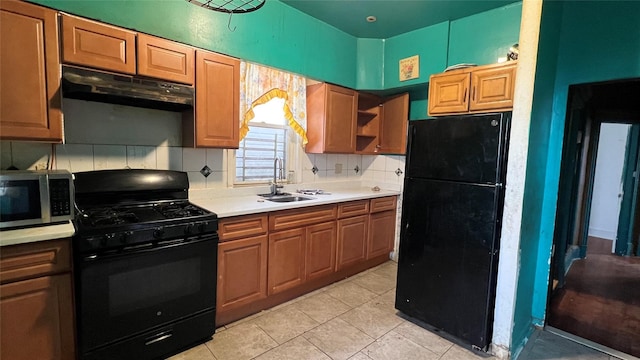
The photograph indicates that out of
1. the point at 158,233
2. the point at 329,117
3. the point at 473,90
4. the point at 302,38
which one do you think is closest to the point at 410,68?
the point at 473,90

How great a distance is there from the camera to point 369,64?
355 centimetres

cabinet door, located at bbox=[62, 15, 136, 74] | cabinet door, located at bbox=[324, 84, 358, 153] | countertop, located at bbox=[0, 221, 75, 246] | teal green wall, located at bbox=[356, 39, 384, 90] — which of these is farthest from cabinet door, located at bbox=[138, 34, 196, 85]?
teal green wall, located at bbox=[356, 39, 384, 90]

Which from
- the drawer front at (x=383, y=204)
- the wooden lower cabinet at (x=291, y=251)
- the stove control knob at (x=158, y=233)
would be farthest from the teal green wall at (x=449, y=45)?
the stove control knob at (x=158, y=233)

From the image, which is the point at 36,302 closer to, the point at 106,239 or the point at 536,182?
the point at 106,239

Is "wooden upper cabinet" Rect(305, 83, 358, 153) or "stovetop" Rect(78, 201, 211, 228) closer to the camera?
"stovetop" Rect(78, 201, 211, 228)

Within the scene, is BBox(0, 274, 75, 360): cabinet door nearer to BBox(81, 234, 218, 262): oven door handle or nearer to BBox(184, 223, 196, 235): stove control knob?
BBox(81, 234, 218, 262): oven door handle

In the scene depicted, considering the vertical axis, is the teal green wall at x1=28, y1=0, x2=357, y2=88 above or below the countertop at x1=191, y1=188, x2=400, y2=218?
above

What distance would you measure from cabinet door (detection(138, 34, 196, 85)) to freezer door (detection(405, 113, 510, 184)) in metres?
1.76

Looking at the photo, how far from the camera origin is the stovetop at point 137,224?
5.29 feet

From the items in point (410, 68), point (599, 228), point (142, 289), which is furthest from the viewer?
point (599, 228)

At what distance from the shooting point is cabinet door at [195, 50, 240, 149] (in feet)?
7.33

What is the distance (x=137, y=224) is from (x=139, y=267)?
0.86 ft

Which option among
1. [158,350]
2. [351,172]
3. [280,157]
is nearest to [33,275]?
[158,350]

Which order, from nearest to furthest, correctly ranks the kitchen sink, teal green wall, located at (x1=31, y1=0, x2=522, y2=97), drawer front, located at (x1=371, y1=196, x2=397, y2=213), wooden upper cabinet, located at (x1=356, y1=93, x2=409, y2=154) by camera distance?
teal green wall, located at (x1=31, y1=0, x2=522, y2=97)
the kitchen sink
drawer front, located at (x1=371, y1=196, x2=397, y2=213)
wooden upper cabinet, located at (x1=356, y1=93, x2=409, y2=154)
